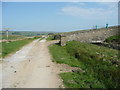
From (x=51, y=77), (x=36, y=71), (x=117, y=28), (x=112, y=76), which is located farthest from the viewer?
(x=117, y=28)

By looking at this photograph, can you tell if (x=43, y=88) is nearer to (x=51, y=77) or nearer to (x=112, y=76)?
(x=51, y=77)

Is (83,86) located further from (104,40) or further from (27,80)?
(104,40)

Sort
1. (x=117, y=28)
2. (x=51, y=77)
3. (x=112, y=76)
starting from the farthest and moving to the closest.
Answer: (x=117, y=28), (x=51, y=77), (x=112, y=76)

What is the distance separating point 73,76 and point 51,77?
1035 millimetres

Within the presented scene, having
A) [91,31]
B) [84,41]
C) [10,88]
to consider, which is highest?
[91,31]

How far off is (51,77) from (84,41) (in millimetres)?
12417

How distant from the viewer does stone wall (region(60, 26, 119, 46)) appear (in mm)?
18266

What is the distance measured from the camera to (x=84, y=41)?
62.5ft

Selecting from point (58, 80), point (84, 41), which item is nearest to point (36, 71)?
point (58, 80)

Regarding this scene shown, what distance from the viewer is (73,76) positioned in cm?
731

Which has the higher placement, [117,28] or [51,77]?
[117,28]

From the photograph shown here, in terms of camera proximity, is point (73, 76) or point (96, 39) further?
point (96, 39)

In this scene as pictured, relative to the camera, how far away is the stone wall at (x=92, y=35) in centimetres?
1827

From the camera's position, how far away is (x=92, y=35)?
18.7 m
